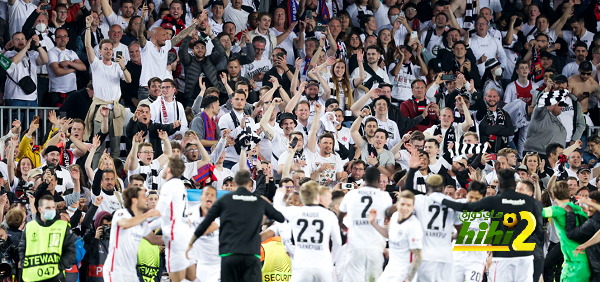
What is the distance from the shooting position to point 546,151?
16.8m

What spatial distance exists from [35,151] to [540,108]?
10135mm

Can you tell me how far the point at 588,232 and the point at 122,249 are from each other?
656cm

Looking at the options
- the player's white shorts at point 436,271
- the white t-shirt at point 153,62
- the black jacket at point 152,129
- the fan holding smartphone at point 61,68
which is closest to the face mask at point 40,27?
the fan holding smartphone at point 61,68

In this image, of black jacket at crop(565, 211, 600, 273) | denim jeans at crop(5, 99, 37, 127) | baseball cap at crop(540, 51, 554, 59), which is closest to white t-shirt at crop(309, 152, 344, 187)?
black jacket at crop(565, 211, 600, 273)

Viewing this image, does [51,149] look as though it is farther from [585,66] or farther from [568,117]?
[585,66]

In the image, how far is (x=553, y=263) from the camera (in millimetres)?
14062

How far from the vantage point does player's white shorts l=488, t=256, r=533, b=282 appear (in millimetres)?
12172

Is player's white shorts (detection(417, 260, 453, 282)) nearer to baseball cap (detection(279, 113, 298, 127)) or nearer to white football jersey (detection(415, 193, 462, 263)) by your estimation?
white football jersey (detection(415, 193, 462, 263))

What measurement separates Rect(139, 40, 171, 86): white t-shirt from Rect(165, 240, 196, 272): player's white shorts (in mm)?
5413

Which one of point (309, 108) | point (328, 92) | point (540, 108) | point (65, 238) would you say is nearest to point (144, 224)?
point (65, 238)

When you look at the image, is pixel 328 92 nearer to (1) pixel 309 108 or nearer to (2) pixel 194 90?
(1) pixel 309 108

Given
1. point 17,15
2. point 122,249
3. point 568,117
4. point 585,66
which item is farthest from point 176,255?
point 585,66

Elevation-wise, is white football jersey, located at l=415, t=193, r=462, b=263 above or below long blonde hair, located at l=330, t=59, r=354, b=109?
below

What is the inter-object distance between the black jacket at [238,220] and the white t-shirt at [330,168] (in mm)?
4026
